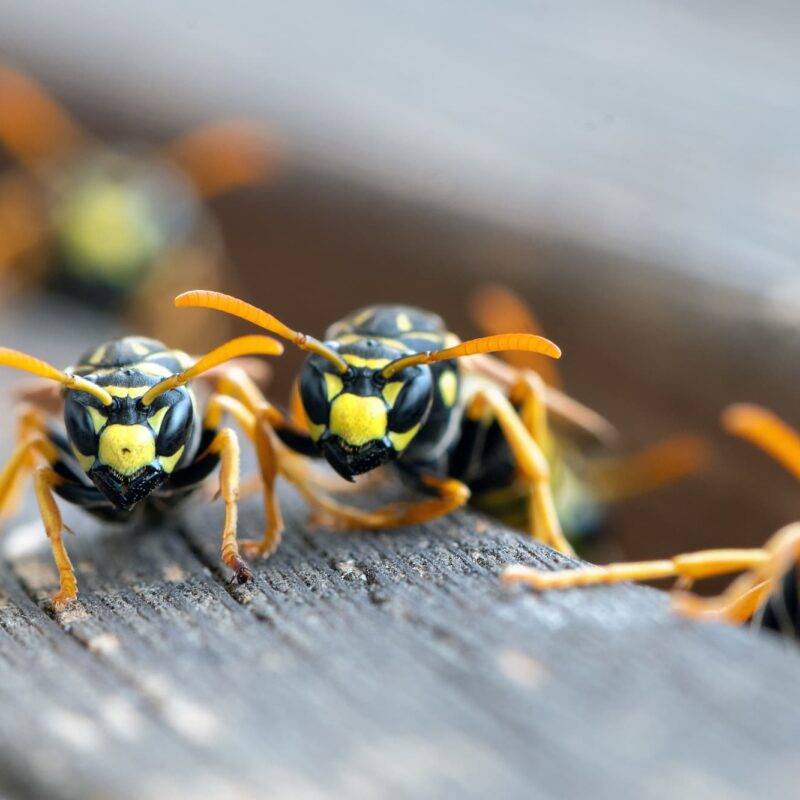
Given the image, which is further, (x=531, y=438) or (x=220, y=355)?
(x=531, y=438)

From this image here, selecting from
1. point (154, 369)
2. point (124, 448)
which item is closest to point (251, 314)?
point (154, 369)

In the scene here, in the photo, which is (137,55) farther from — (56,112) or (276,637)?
(276,637)

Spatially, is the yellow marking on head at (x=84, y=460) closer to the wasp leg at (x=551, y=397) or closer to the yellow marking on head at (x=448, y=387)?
the yellow marking on head at (x=448, y=387)

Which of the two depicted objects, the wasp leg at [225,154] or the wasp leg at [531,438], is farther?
the wasp leg at [225,154]

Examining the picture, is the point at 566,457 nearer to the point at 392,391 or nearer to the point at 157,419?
the point at 392,391

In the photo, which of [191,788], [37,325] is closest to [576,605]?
[191,788]

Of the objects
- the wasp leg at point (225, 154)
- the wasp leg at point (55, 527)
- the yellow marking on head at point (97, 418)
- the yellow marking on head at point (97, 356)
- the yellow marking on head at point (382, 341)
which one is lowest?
the wasp leg at point (55, 527)

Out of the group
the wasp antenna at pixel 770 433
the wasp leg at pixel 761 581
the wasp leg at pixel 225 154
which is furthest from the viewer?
the wasp leg at pixel 225 154

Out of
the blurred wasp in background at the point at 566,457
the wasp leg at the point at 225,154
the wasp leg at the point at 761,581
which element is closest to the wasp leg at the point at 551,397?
the blurred wasp in background at the point at 566,457
